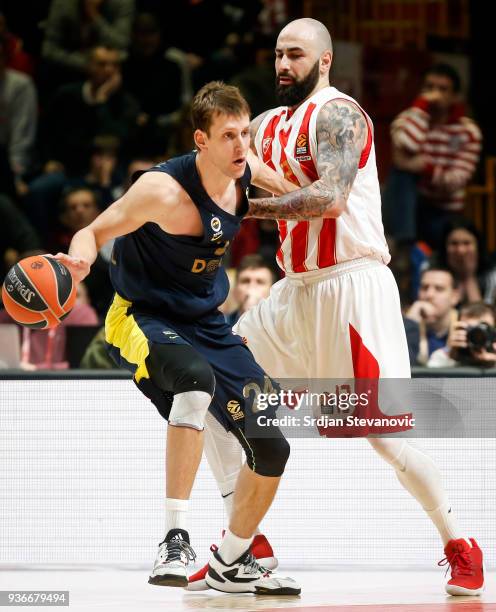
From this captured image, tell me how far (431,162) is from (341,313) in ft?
16.5

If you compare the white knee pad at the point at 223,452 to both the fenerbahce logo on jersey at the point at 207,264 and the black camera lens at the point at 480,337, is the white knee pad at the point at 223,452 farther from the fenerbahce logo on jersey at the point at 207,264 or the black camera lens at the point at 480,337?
the black camera lens at the point at 480,337

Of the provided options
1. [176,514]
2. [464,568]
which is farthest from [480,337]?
[176,514]

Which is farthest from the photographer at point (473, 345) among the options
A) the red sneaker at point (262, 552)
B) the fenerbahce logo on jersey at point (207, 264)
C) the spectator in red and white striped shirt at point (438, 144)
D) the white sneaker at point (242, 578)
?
the spectator in red and white striped shirt at point (438, 144)

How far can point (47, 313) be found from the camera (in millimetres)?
4832

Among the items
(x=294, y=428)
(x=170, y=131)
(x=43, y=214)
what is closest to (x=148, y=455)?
(x=294, y=428)

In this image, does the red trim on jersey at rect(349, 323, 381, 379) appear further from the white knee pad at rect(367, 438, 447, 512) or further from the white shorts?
the white knee pad at rect(367, 438, 447, 512)

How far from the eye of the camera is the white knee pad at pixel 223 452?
18.2ft

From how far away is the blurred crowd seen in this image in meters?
9.33

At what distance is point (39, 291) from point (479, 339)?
9.52 feet

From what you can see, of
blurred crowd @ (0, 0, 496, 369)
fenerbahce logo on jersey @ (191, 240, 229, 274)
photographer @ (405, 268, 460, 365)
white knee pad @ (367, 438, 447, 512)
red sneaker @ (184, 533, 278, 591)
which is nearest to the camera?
fenerbahce logo on jersey @ (191, 240, 229, 274)

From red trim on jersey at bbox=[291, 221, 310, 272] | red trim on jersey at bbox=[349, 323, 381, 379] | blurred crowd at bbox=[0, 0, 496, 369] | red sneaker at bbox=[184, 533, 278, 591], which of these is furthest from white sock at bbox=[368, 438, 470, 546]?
blurred crowd at bbox=[0, 0, 496, 369]

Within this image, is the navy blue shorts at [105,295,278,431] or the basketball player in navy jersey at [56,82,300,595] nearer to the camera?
the basketball player in navy jersey at [56,82,300,595]

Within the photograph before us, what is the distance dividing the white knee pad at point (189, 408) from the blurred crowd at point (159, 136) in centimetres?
325

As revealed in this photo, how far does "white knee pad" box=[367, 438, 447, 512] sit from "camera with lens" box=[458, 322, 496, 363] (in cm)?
156
